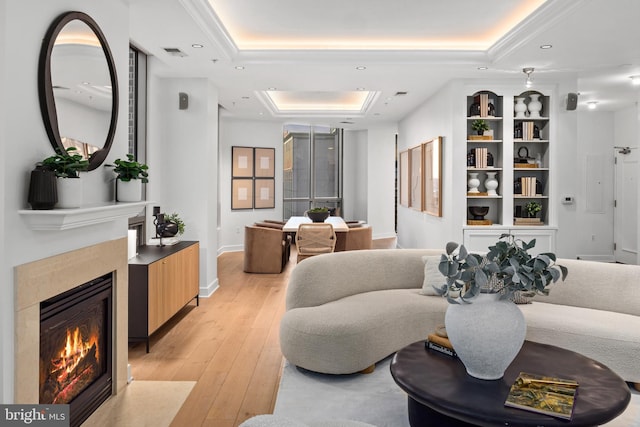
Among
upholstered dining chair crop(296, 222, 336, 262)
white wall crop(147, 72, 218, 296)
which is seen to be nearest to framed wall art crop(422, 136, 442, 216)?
upholstered dining chair crop(296, 222, 336, 262)

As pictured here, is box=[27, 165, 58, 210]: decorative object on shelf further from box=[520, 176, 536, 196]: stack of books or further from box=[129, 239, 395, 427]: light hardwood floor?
box=[520, 176, 536, 196]: stack of books

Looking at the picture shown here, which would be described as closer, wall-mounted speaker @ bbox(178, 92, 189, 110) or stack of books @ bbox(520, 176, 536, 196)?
wall-mounted speaker @ bbox(178, 92, 189, 110)

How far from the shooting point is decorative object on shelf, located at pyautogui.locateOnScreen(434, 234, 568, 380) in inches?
87.0

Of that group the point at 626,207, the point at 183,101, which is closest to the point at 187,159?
the point at 183,101

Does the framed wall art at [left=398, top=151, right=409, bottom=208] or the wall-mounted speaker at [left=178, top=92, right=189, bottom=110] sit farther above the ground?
the wall-mounted speaker at [left=178, top=92, right=189, bottom=110]

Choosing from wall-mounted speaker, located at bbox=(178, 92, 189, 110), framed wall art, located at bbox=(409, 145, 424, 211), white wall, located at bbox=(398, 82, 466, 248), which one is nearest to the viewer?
wall-mounted speaker, located at bbox=(178, 92, 189, 110)

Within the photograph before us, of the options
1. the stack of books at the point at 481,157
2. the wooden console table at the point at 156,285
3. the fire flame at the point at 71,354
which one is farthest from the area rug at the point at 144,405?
the stack of books at the point at 481,157

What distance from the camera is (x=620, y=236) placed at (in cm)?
827

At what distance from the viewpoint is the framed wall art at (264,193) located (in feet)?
32.3

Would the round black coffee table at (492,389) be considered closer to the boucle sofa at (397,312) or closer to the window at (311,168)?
the boucle sofa at (397,312)

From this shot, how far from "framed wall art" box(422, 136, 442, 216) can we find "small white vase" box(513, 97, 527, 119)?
3.09ft

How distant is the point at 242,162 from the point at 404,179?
127 inches

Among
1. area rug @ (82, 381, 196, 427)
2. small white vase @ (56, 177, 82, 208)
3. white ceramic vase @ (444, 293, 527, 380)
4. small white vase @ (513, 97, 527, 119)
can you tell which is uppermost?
small white vase @ (513, 97, 527, 119)

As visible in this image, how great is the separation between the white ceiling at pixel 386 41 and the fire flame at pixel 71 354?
7.57 feet
